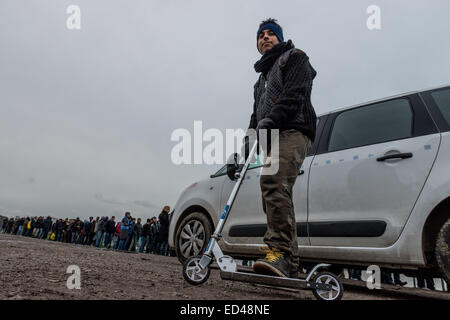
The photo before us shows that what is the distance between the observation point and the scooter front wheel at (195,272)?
2233 millimetres

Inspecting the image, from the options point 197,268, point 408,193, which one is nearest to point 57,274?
point 197,268

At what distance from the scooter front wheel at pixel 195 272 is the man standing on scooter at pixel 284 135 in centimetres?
36

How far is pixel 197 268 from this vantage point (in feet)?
7.39

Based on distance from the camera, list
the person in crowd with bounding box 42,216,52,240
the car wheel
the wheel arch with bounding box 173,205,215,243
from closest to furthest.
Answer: the car wheel, the wheel arch with bounding box 173,205,215,243, the person in crowd with bounding box 42,216,52,240

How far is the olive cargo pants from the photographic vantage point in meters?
2.27

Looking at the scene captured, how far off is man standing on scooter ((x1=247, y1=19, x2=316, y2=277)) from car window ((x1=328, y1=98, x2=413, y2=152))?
854 mm

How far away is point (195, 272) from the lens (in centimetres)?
225

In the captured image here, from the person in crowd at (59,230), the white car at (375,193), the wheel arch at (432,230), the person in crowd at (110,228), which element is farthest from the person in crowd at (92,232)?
the wheel arch at (432,230)

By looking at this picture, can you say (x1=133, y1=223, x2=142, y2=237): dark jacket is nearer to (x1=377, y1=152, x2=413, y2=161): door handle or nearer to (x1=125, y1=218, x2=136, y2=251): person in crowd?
(x1=125, y1=218, x2=136, y2=251): person in crowd

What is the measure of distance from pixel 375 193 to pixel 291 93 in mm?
1110

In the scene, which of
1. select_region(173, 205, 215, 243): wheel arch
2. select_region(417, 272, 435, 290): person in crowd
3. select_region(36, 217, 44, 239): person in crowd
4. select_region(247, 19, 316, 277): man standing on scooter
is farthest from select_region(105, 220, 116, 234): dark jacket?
select_region(247, 19, 316, 277): man standing on scooter

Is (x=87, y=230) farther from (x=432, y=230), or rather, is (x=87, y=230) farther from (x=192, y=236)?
(x=432, y=230)

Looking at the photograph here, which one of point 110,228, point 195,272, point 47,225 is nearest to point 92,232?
point 110,228

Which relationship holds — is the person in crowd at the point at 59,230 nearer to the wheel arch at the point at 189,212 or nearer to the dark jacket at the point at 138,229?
the dark jacket at the point at 138,229
